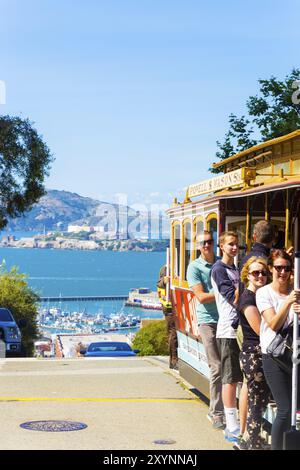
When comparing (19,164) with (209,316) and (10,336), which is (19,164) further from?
(209,316)

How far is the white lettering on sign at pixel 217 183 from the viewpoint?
431 inches

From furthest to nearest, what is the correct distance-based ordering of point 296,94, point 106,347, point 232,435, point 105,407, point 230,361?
point 296,94, point 106,347, point 105,407, point 230,361, point 232,435

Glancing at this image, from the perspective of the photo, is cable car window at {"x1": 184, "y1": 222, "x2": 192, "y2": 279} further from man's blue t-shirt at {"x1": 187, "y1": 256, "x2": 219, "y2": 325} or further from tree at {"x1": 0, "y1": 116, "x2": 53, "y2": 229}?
tree at {"x1": 0, "y1": 116, "x2": 53, "y2": 229}

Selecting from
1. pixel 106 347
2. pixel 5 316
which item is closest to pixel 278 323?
pixel 106 347

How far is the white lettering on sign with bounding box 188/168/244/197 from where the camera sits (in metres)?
11.0

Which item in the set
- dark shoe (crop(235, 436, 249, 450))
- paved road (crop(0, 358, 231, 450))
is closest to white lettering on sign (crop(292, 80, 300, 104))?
paved road (crop(0, 358, 231, 450))

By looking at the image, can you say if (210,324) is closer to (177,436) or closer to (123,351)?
(177,436)

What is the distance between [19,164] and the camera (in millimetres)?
42000

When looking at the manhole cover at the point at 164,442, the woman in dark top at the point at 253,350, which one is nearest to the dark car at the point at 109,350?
the manhole cover at the point at 164,442

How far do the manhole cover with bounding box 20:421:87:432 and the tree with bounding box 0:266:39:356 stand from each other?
130 feet

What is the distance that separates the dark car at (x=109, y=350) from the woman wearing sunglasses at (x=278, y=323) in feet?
46.4

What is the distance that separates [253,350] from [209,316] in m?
2.07
